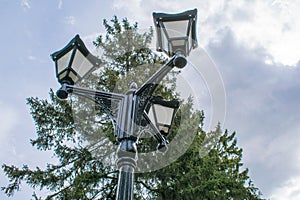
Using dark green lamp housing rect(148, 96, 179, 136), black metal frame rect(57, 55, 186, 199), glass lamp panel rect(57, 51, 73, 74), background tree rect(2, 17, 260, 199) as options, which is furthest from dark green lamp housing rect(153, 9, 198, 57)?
background tree rect(2, 17, 260, 199)

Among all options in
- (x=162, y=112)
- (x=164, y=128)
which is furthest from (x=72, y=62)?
(x=164, y=128)

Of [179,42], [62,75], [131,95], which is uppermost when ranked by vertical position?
[62,75]

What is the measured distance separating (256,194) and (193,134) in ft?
11.3

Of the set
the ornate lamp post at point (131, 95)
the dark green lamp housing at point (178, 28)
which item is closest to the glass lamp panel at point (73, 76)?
the ornate lamp post at point (131, 95)

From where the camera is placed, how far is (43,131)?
8914mm

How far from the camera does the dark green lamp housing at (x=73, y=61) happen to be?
333 cm

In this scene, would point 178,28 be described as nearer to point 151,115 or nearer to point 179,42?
point 179,42

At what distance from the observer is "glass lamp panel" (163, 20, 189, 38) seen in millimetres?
2939

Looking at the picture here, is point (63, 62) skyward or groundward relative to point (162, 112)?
skyward

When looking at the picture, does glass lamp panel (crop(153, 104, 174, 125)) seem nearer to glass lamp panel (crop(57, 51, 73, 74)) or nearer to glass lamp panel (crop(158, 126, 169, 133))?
glass lamp panel (crop(158, 126, 169, 133))

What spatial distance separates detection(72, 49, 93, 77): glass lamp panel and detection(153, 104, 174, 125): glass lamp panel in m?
0.92

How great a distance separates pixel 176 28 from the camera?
295 centimetres

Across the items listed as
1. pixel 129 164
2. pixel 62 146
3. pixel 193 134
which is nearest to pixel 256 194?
pixel 193 134

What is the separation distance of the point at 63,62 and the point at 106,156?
5297 millimetres
